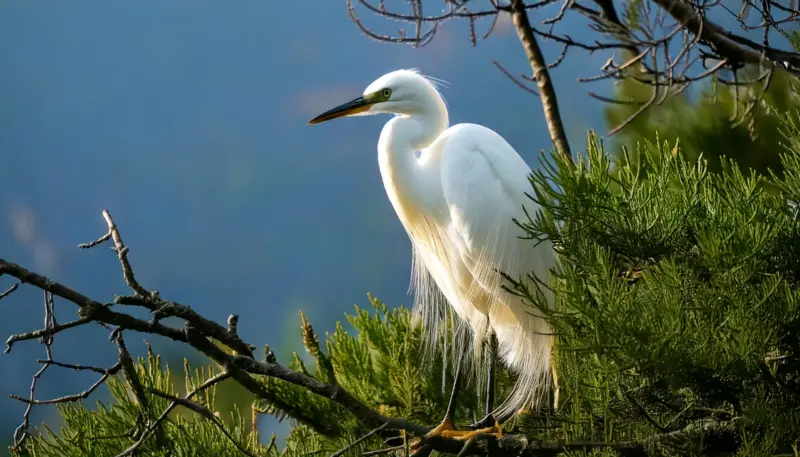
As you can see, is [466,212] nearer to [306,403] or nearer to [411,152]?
[411,152]

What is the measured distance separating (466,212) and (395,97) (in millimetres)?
341

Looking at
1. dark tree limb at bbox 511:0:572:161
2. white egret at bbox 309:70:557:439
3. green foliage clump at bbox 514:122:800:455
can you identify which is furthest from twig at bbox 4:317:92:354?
dark tree limb at bbox 511:0:572:161

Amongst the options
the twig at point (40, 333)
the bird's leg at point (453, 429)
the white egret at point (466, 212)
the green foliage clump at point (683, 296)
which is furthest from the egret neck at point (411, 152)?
the twig at point (40, 333)

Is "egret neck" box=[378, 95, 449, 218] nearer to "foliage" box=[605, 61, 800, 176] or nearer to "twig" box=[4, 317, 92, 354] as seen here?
"foliage" box=[605, 61, 800, 176]

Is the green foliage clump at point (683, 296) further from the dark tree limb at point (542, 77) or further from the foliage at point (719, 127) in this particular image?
the foliage at point (719, 127)

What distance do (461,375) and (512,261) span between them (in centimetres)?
29

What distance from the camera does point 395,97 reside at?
1.88 meters

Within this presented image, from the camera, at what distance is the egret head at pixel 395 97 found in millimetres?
1869

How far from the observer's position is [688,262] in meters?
0.92

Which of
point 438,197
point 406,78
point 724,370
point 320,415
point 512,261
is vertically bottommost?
point 724,370

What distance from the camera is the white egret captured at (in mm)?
1711

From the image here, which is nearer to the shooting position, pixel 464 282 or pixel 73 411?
pixel 73 411

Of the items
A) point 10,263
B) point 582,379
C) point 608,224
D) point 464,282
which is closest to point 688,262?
point 608,224

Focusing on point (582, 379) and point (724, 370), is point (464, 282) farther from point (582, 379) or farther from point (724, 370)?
point (724, 370)
